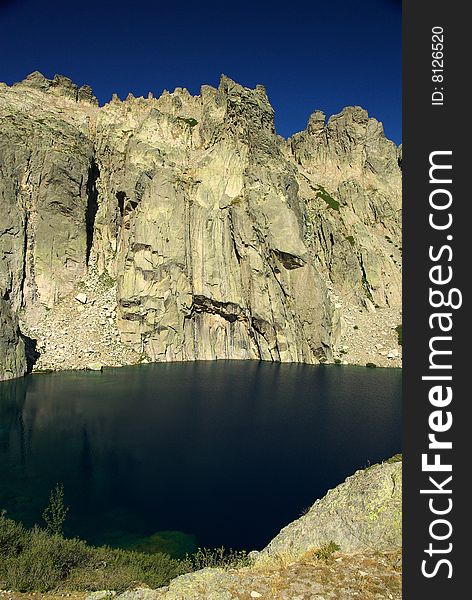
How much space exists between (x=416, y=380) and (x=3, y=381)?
7475cm

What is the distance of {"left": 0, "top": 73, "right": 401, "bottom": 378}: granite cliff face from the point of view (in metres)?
92.6

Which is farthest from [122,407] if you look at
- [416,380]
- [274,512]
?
[416,380]

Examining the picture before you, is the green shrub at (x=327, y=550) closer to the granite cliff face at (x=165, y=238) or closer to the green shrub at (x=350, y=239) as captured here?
the granite cliff face at (x=165, y=238)

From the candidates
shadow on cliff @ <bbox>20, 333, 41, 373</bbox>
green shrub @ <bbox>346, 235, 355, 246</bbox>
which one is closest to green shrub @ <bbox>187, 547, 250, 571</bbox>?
shadow on cliff @ <bbox>20, 333, 41, 373</bbox>

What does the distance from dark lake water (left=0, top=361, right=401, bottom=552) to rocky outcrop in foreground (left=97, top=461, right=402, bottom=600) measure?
12210 mm

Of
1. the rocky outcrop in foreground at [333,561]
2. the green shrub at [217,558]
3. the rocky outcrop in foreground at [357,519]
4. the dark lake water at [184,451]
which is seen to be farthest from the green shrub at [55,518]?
the rocky outcrop in foreground at [357,519]

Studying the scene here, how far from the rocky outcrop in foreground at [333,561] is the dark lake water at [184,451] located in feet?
40.1

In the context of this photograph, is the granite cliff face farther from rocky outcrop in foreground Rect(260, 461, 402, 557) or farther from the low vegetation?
rocky outcrop in foreground Rect(260, 461, 402, 557)

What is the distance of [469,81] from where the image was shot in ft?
22.4

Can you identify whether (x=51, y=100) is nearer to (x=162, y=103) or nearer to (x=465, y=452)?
(x=162, y=103)

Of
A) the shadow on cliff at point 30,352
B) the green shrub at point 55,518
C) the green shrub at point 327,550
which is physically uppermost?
the shadow on cliff at point 30,352

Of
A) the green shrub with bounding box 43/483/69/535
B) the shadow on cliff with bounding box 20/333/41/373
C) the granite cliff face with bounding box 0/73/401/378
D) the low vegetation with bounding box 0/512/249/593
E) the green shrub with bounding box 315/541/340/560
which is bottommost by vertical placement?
the green shrub with bounding box 43/483/69/535

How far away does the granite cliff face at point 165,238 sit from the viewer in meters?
92.6

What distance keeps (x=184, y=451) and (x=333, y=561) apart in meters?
27.9
